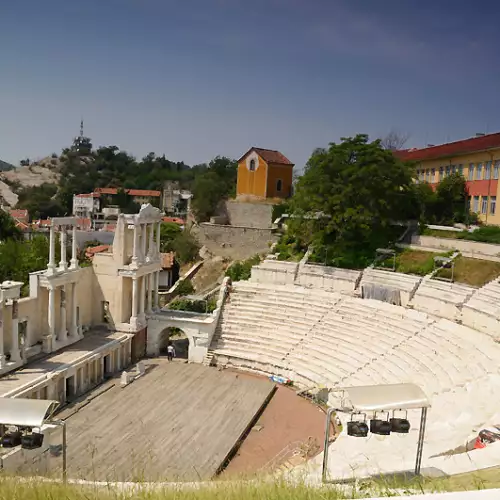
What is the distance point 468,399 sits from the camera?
47.4ft

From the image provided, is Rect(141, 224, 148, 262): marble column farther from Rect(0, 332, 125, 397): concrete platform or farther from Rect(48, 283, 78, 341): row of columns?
Rect(0, 332, 125, 397): concrete platform

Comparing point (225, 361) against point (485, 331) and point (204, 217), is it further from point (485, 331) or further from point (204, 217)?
point (204, 217)

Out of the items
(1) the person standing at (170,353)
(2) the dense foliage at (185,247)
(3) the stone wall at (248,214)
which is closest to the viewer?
(1) the person standing at (170,353)

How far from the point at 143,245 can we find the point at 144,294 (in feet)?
7.45

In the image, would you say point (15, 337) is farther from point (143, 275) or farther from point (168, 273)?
point (168, 273)

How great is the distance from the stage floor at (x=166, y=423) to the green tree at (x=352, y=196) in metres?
9.97

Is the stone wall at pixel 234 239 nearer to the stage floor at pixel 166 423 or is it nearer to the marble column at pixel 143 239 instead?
the marble column at pixel 143 239

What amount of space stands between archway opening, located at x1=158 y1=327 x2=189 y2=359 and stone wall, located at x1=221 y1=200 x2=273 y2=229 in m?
12.5

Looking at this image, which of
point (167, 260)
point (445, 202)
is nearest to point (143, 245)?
point (167, 260)

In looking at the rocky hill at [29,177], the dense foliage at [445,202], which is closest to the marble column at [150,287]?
the dense foliage at [445,202]

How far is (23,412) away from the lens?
10.6 metres

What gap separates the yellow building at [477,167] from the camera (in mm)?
29578

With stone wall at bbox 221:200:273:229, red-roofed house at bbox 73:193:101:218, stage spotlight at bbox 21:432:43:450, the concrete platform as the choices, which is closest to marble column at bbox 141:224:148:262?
the concrete platform

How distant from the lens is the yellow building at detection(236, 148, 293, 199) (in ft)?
136
